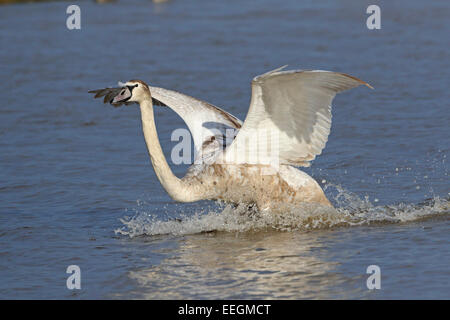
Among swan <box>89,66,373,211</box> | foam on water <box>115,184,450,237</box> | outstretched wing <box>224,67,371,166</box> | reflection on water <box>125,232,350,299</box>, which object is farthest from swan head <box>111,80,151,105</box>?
reflection on water <box>125,232,350,299</box>

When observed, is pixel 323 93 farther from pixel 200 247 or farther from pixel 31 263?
pixel 31 263

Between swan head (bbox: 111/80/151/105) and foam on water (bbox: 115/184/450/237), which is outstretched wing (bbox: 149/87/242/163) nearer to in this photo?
foam on water (bbox: 115/184/450/237)

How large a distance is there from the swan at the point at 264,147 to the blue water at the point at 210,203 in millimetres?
354

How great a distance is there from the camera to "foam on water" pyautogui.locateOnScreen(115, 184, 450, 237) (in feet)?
29.7

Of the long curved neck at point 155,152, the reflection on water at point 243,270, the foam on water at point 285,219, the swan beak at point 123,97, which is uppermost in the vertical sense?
the swan beak at point 123,97

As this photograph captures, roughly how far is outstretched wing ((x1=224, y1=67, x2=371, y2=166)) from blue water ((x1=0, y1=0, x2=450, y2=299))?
0.78 m

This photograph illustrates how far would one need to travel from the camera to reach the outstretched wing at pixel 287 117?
775 cm

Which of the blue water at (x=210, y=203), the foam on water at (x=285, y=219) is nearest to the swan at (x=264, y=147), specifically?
the foam on water at (x=285, y=219)

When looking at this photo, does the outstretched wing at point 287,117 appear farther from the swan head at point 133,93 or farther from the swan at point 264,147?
the swan head at point 133,93

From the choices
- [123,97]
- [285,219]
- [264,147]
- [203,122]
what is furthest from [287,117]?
[123,97]

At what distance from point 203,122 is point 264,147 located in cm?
121

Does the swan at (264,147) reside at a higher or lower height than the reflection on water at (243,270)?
higher

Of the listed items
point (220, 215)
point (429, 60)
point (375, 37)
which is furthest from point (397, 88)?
point (220, 215)

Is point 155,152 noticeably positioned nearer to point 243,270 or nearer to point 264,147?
point 264,147
